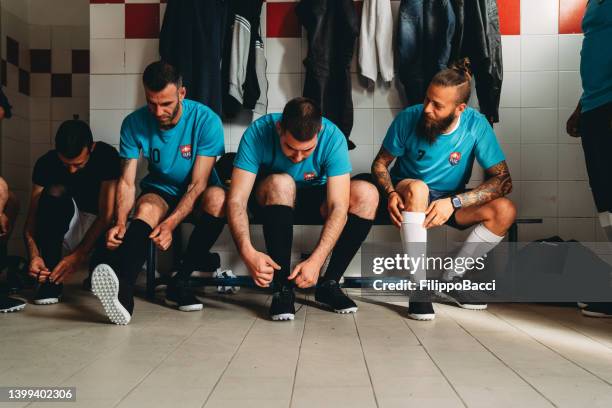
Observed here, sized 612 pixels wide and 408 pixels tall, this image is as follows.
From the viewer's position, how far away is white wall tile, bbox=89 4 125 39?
2.86 meters

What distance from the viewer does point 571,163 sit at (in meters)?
2.77

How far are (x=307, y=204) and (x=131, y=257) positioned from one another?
0.72m

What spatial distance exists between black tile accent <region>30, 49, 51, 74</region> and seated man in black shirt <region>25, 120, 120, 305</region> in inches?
61.8

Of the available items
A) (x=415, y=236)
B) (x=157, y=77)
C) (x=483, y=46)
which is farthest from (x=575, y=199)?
(x=157, y=77)

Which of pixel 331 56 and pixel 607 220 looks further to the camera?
pixel 331 56

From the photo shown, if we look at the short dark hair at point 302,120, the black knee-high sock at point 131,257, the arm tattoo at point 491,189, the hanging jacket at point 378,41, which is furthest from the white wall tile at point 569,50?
the black knee-high sock at point 131,257

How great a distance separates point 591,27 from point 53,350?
2023 mm

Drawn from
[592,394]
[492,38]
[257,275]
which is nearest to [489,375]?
[592,394]

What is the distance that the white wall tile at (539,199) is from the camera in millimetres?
2771

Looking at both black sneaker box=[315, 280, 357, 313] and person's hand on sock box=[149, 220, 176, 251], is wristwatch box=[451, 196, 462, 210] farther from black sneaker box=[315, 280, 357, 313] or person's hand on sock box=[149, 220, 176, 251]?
person's hand on sock box=[149, 220, 176, 251]

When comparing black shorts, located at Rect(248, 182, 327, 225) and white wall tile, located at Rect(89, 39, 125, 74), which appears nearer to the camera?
black shorts, located at Rect(248, 182, 327, 225)

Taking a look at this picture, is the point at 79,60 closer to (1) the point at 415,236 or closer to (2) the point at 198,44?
(2) the point at 198,44

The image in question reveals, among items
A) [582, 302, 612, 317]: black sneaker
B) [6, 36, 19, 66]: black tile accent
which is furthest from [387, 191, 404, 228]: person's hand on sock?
[6, 36, 19, 66]: black tile accent

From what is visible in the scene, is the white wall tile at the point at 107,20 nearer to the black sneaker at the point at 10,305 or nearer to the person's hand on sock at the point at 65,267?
the person's hand on sock at the point at 65,267
